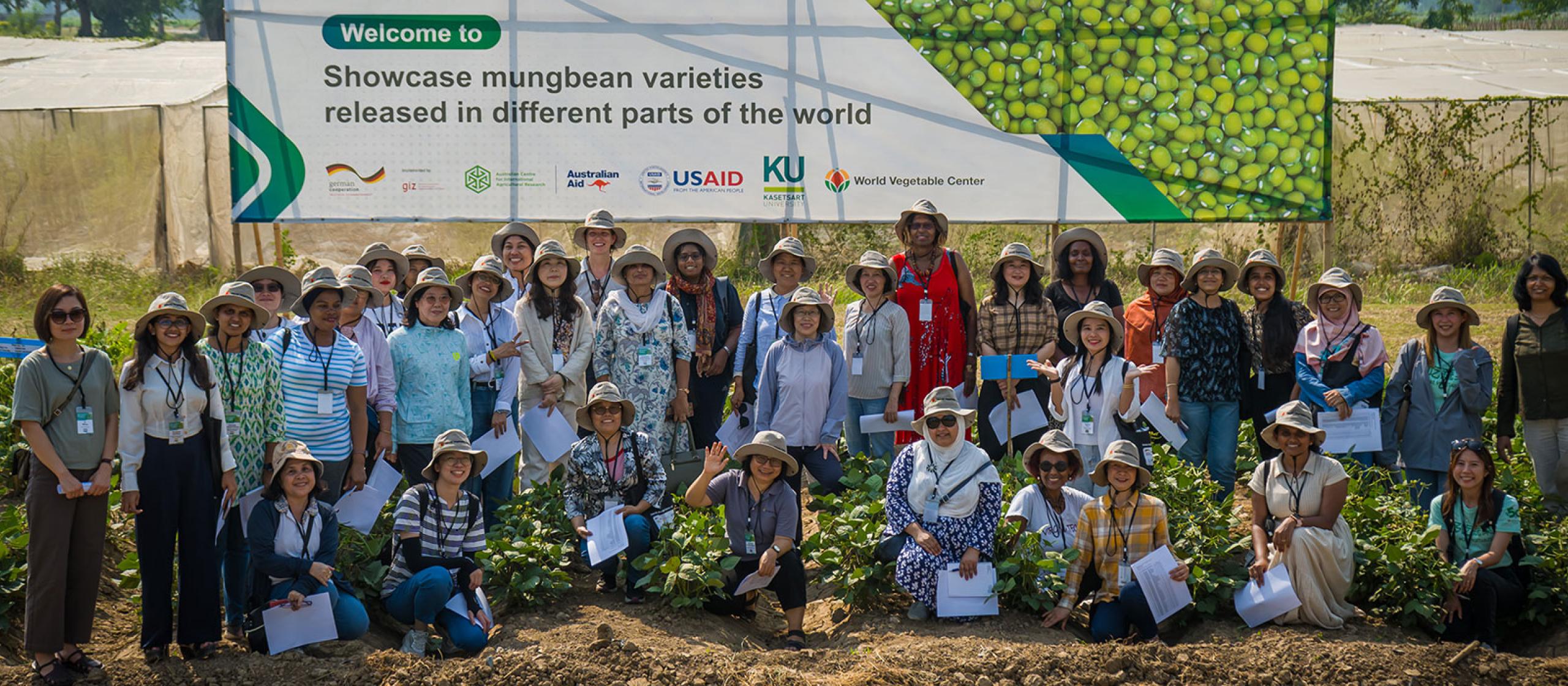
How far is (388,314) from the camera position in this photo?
7570 millimetres

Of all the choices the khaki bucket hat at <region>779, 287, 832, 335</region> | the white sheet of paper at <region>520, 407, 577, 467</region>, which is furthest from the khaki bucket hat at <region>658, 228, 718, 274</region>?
the white sheet of paper at <region>520, 407, 577, 467</region>

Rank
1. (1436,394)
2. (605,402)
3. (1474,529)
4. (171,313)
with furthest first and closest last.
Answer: (1436,394) < (605,402) < (1474,529) < (171,313)

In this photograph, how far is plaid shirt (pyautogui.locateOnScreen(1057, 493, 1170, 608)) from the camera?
6445mm

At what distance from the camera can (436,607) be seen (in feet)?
20.2

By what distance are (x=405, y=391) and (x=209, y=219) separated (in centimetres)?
865

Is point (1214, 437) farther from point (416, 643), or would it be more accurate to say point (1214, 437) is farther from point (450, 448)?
point (416, 643)

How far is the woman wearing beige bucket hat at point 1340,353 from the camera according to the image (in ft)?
24.4

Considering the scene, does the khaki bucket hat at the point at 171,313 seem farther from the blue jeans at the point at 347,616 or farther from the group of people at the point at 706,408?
the blue jeans at the point at 347,616

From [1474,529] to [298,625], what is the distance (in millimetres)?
5415

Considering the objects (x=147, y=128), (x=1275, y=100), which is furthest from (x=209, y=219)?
(x=1275, y=100)

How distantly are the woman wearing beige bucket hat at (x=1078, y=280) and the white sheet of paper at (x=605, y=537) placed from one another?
2.82 meters

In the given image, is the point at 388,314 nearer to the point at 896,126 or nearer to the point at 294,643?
the point at 294,643

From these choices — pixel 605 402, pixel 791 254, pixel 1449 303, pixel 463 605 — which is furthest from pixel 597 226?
pixel 1449 303

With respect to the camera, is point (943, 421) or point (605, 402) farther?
point (605, 402)
